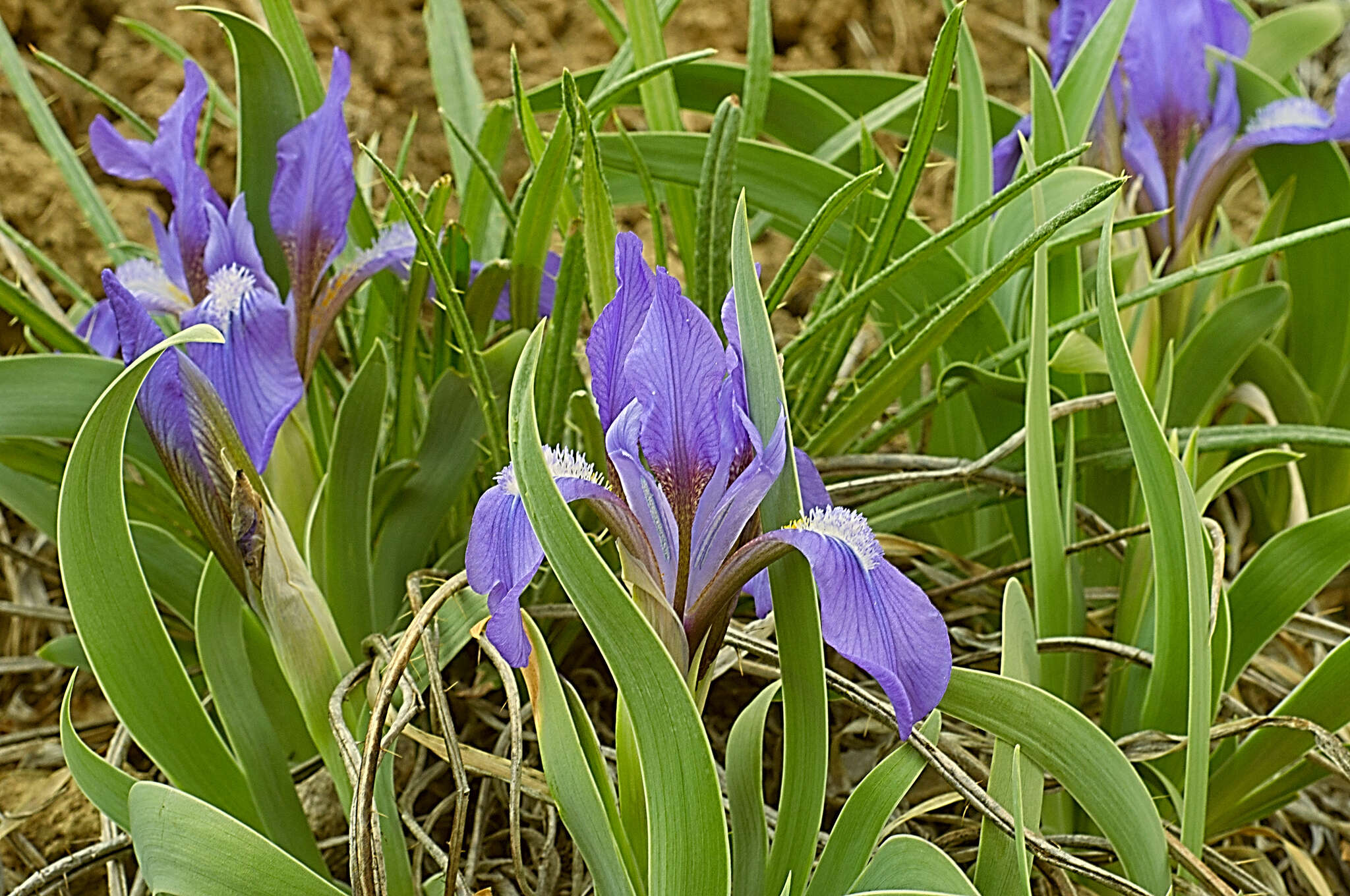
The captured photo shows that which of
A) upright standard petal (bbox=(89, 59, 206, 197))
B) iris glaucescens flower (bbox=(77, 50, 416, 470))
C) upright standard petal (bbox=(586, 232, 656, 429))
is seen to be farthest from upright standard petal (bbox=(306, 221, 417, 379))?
upright standard petal (bbox=(586, 232, 656, 429))

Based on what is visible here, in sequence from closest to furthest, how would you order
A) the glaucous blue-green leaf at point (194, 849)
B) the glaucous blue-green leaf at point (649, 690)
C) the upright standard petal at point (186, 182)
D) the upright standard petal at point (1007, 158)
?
the glaucous blue-green leaf at point (649, 690), the glaucous blue-green leaf at point (194, 849), the upright standard petal at point (186, 182), the upright standard petal at point (1007, 158)

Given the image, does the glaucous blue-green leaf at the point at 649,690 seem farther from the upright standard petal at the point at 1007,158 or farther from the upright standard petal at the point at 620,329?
the upright standard petal at the point at 1007,158

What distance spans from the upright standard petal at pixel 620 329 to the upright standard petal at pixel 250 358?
0.85 feet

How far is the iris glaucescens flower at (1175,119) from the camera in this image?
1130mm

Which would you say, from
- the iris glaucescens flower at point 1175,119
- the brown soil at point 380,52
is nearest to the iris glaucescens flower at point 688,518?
the iris glaucescens flower at point 1175,119

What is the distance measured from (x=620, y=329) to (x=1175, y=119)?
0.83m

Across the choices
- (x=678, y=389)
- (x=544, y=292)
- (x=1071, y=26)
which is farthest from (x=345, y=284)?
(x=1071, y=26)

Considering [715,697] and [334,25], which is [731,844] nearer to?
[715,697]

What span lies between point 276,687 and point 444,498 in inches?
7.5

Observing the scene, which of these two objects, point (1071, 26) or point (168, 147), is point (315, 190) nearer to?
point (168, 147)

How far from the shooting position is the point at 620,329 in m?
0.56

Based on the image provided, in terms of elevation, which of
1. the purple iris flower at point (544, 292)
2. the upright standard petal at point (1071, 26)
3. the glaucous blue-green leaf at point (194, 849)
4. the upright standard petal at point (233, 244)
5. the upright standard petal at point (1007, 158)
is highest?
the upright standard petal at point (1071, 26)

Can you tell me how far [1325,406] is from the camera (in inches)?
47.4

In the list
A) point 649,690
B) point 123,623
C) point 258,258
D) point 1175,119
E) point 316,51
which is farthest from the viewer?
point 316,51
